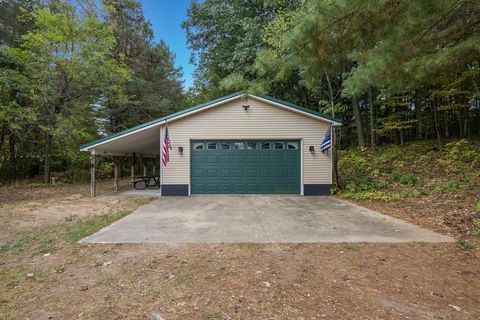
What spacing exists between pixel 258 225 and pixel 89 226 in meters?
3.61

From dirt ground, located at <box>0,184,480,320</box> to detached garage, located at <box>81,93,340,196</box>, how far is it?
5.62 meters

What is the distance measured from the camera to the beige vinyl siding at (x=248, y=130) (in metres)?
10.2

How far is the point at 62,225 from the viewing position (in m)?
5.78

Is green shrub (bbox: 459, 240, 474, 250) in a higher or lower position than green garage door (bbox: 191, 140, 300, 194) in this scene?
lower

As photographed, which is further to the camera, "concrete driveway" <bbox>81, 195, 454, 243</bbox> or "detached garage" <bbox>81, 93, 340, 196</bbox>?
"detached garage" <bbox>81, 93, 340, 196</bbox>

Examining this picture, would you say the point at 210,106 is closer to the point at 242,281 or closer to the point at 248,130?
the point at 248,130

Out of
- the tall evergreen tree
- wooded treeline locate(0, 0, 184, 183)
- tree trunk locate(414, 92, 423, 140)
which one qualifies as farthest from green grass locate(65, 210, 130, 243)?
tree trunk locate(414, 92, 423, 140)

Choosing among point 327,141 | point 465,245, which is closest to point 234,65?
point 327,141

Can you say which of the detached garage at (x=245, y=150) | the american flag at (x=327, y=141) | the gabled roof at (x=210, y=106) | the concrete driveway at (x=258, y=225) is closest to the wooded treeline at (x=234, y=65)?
the gabled roof at (x=210, y=106)

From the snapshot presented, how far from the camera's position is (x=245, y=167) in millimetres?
10297

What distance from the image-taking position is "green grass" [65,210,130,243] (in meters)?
4.91

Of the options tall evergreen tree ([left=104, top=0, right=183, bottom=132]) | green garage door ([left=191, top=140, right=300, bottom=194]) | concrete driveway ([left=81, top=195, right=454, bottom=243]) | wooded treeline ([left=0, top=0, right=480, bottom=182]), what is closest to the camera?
wooded treeline ([left=0, top=0, right=480, bottom=182])

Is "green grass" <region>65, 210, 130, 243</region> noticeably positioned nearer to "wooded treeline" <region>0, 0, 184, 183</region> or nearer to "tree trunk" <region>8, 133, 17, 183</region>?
"wooded treeline" <region>0, 0, 184, 183</region>

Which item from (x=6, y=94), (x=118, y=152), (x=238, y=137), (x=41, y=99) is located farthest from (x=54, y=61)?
(x=238, y=137)
